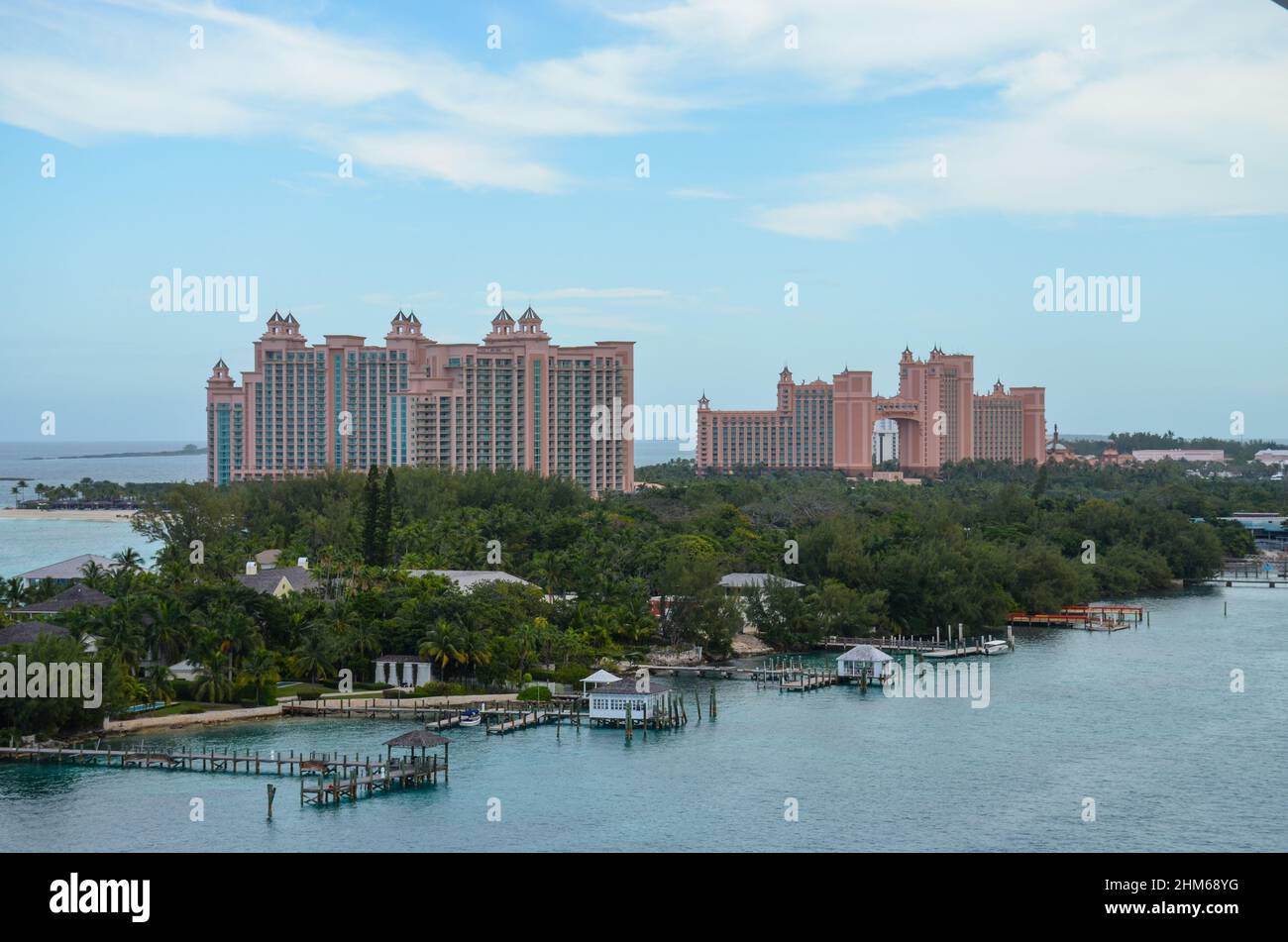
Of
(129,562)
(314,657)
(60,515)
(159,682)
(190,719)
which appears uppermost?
(60,515)

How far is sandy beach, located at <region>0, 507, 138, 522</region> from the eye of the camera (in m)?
57.8

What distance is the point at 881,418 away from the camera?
78.7m

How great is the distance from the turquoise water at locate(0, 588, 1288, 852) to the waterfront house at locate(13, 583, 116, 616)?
456 cm

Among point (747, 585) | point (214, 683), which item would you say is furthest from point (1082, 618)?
point (214, 683)

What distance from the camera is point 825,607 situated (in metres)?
26.2

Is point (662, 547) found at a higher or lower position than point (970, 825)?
higher

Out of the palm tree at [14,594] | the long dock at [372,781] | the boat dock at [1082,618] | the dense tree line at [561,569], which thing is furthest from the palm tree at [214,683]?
the boat dock at [1082,618]

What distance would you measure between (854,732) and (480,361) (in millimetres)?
32073

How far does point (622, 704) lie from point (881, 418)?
203 feet

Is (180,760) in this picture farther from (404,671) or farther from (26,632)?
(404,671)

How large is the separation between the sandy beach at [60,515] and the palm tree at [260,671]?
3963 centimetres

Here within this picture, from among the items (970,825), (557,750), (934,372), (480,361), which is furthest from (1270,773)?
(934,372)

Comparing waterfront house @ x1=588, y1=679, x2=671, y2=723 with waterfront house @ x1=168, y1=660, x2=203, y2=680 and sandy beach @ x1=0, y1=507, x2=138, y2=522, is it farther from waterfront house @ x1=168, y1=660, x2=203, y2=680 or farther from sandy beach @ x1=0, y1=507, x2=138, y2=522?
sandy beach @ x1=0, y1=507, x2=138, y2=522
